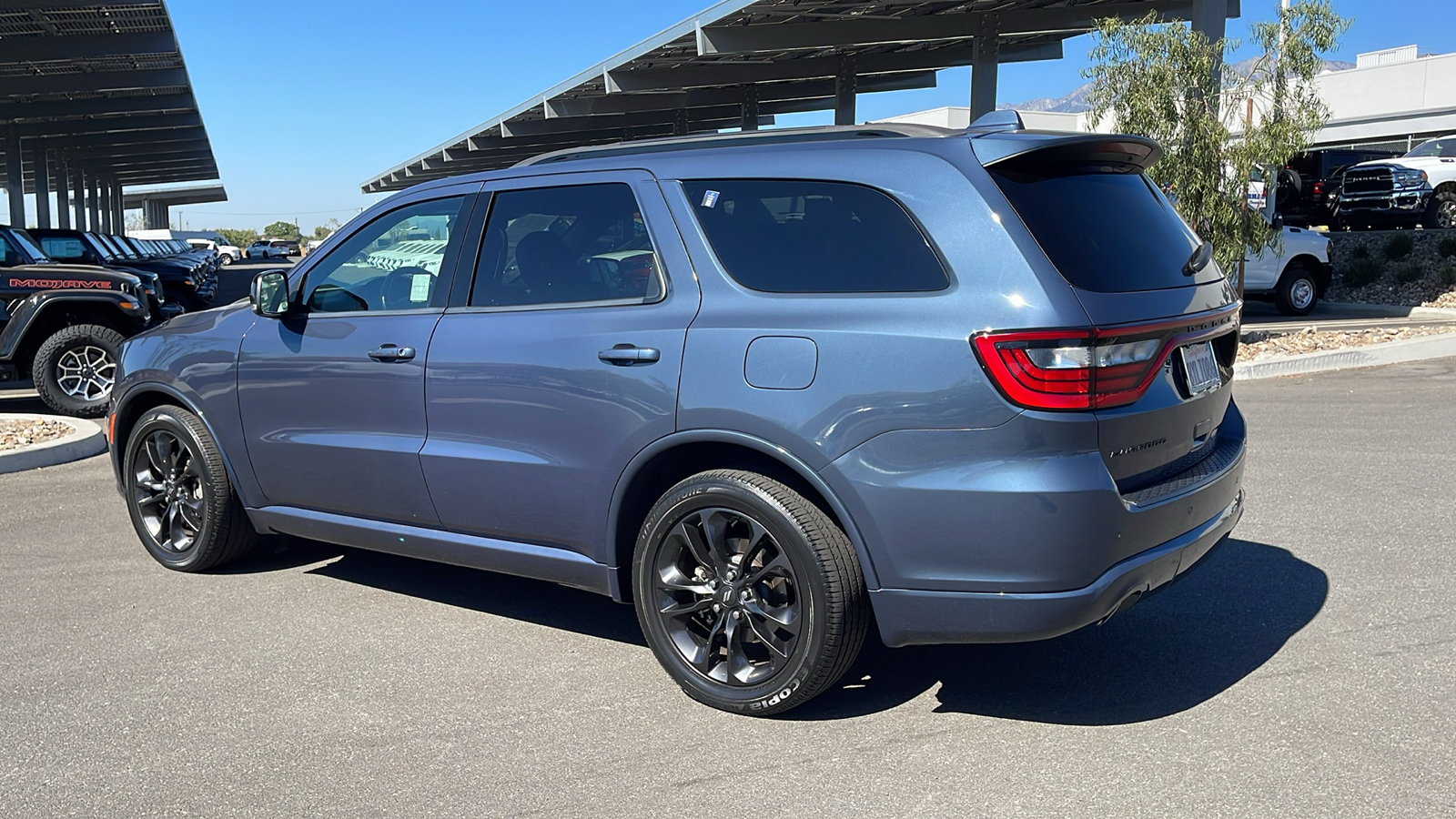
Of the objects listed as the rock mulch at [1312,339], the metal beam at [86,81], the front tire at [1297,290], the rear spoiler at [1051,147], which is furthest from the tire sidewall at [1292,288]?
the metal beam at [86,81]

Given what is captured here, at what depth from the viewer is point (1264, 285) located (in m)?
17.5

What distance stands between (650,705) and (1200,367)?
2141 millimetres

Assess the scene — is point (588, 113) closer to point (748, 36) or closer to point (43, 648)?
point (748, 36)

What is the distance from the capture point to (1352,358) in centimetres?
1259

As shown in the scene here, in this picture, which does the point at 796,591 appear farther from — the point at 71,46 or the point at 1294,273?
the point at 71,46

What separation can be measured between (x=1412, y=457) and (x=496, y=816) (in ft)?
22.0

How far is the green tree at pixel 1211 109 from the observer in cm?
1256

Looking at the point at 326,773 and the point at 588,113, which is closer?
the point at 326,773

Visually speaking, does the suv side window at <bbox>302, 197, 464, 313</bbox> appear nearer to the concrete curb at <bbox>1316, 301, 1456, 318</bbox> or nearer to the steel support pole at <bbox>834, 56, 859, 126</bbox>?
the concrete curb at <bbox>1316, 301, 1456, 318</bbox>

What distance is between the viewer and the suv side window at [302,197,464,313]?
4953 millimetres

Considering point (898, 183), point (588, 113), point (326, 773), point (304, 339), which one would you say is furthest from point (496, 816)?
point (588, 113)

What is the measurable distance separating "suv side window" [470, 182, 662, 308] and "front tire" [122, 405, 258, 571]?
1.82 meters

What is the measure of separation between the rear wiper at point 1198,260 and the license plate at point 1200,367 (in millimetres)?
253

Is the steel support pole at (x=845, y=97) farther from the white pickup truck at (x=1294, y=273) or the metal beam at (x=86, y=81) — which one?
the metal beam at (x=86, y=81)
